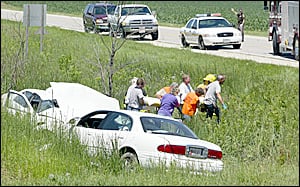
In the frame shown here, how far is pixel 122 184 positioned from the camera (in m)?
9.29

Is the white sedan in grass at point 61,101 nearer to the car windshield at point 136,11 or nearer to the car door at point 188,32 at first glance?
the car door at point 188,32

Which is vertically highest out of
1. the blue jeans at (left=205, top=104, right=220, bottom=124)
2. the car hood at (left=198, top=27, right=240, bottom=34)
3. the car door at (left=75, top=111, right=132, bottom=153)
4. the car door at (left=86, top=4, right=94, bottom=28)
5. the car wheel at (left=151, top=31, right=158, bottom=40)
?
the car door at (left=86, top=4, right=94, bottom=28)

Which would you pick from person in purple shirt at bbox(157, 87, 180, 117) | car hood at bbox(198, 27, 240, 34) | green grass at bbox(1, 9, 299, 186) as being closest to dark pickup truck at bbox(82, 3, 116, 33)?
green grass at bbox(1, 9, 299, 186)

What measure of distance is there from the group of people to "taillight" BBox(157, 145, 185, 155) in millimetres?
4440

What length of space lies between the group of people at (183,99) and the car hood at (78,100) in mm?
551

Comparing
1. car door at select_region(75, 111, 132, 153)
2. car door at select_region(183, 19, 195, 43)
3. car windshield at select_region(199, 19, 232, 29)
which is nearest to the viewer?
car door at select_region(75, 111, 132, 153)

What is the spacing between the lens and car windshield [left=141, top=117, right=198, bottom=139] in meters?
14.2

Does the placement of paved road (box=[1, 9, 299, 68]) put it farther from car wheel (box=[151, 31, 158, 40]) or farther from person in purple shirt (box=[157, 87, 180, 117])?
person in purple shirt (box=[157, 87, 180, 117])

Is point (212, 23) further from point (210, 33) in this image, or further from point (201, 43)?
point (201, 43)

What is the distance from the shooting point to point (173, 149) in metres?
13.3

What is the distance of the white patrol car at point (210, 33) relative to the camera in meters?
37.1

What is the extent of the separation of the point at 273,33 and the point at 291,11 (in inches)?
189

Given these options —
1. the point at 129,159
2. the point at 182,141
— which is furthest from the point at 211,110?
the point at 129,159

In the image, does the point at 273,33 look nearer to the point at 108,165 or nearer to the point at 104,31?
A: the point at 104,31
